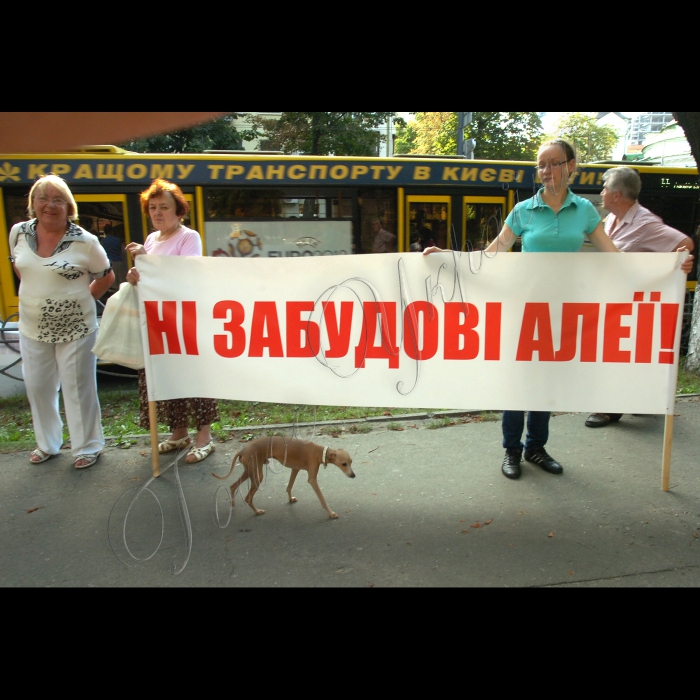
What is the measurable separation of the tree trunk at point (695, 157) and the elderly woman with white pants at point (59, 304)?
5.94 meters

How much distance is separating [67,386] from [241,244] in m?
4.30

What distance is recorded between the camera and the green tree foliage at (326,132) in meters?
14.8

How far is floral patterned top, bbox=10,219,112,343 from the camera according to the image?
147 inches

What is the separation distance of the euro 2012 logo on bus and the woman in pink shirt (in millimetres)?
3872

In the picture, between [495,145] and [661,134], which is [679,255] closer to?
[495,145]

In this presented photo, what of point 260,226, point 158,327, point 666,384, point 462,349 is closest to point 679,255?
point 666,384

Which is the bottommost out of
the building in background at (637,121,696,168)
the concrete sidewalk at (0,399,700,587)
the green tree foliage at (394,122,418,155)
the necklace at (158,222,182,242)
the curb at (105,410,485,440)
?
the curb at (105,410,485,440)

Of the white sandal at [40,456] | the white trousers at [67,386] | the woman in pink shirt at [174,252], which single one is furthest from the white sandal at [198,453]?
the white sandal at [40,456]

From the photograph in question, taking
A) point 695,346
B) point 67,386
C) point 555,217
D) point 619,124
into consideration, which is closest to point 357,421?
point 67,386

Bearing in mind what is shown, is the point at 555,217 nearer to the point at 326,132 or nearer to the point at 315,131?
the point at 315,131

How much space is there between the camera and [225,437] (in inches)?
179

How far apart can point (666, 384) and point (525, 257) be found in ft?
3.63

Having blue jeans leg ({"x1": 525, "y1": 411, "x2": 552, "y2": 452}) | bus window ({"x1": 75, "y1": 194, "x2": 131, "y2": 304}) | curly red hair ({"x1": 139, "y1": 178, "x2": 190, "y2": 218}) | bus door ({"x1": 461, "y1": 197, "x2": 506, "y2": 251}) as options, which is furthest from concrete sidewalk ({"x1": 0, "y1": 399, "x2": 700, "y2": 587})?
bus door ({"x1": 461, "y1": 197, "x2": 506, "y2": 251})

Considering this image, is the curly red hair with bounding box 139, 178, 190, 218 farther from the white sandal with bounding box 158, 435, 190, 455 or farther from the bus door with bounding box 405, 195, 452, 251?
the bus door with bounding box 405, 195, 452, 251
